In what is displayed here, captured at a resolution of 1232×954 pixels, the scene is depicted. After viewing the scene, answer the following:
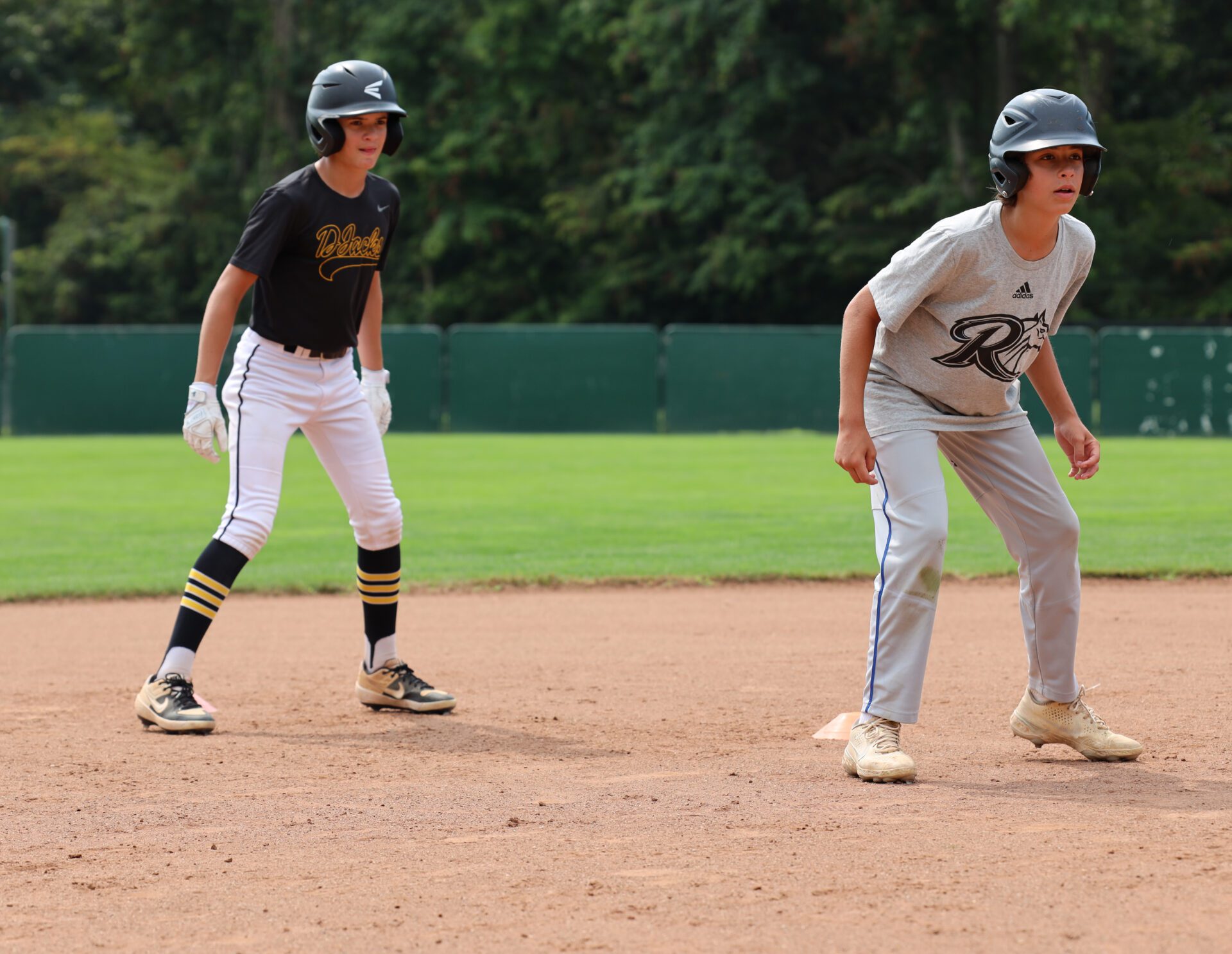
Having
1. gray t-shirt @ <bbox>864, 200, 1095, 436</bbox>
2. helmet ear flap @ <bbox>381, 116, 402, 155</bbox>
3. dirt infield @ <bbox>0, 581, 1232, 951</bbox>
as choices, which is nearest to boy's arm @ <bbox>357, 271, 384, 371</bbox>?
helmet ear flap @ <bbox>381, 116, 402, 155</bbox>

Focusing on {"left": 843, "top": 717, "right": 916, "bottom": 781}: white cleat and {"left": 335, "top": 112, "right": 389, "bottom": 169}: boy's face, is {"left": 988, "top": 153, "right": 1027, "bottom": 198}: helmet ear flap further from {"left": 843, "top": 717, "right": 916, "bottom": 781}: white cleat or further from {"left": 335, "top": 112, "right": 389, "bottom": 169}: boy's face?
{"left": 335, "top": 112, "right": 389, "bottom": 169}: boy's face

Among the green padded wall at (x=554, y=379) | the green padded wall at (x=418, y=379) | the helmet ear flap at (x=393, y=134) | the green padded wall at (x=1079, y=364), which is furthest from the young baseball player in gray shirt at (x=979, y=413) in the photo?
the green padded wall at (x=418, y=379)

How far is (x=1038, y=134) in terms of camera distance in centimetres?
425

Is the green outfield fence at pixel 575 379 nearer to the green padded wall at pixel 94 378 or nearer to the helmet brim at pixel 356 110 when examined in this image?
the green padded wall at pixel 94 378

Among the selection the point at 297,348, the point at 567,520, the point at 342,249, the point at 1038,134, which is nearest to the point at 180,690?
the point at 297,348

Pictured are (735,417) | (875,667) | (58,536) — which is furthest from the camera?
(735,417)

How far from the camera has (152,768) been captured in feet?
15.8

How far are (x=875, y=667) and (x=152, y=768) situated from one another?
2.25 metres

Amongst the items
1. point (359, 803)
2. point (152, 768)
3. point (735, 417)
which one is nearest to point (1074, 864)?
point (359, 803)

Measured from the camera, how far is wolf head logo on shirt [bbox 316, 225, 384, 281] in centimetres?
544

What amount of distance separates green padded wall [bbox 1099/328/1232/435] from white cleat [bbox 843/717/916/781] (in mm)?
23300

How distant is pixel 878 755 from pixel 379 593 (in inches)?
85.1

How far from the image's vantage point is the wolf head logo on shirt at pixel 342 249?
17.9ft

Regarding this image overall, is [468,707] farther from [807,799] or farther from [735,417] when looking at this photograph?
[735,417]
